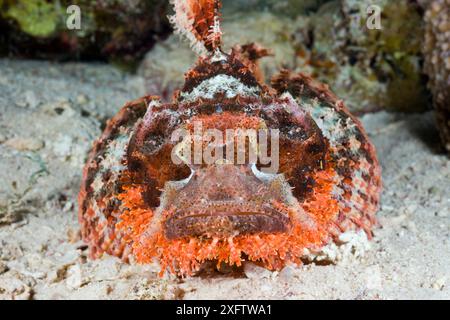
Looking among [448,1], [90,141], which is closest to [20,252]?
[90,141]

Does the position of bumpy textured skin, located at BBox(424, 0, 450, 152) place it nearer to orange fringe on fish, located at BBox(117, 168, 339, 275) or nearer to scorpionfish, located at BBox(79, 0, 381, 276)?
scorpionfish, located at BBox(79, 0, 381, 276)

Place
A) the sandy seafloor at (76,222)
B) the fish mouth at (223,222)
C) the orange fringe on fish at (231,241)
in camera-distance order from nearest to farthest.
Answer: the fish mouth at (223,222), the orange fringe on fish at (231,241), the sandy seafloor at (76,222)

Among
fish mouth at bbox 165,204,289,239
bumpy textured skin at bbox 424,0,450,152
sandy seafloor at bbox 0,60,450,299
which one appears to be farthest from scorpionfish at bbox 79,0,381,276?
bumpy textured skin at bbox 424,0,450,152

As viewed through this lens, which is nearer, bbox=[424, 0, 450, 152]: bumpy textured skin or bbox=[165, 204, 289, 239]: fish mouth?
bbox=[165, 204, 289, 239]: fish mouth

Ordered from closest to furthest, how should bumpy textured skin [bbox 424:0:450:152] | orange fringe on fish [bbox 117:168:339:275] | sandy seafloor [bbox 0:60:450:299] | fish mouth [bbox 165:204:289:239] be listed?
fish mouth [bbox 165:204:289:239] < orange fringe on fish [bbox 117:168:339:275] < sandy seafloor [bbox 0:60:450:299] < bumpy textured skin [bbox 424:0:450:152]

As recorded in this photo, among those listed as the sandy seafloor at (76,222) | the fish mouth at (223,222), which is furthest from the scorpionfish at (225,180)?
the sandy seafloor at (76,222)

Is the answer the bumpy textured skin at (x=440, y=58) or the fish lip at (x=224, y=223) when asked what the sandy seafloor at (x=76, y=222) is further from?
the fish lip at (x=224, y=223)
